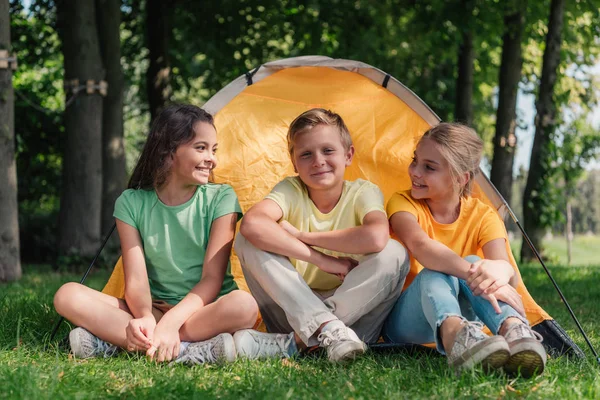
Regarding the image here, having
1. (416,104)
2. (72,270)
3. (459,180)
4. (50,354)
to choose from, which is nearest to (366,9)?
(72,270)

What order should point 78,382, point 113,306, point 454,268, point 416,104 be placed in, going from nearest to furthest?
1. point 78,382
2. point 454,268
3. point 113,306
4. point 416,104

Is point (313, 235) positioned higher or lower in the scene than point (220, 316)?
higher

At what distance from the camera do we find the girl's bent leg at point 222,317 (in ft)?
8.79

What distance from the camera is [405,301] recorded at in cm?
276

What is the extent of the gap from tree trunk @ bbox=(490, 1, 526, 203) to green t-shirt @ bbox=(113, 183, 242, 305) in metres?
5.52

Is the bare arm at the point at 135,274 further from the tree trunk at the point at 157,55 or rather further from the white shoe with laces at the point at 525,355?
the tree trunk at the point at 157,55

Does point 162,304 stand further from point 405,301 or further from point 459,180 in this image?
point 459,180

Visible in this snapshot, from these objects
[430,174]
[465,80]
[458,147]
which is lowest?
[430,174]

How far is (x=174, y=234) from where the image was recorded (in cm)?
298

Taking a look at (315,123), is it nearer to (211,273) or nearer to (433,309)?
(211,273)

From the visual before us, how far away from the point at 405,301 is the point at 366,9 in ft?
22.5

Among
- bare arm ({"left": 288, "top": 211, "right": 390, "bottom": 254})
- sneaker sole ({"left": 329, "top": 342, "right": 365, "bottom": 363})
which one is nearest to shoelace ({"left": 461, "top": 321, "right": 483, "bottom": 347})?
sneaker sole ({"left": 329, "top": 342, "right": 365, "bottom": 363})

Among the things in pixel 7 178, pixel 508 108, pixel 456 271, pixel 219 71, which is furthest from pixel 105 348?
pixel 219 71

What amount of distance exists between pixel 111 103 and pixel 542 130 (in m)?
4.34
